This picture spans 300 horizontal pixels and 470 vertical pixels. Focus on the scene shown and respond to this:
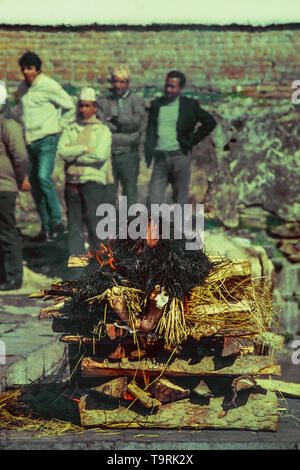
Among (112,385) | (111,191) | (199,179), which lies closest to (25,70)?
(111,191)

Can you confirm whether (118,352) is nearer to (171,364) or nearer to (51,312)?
(171,364)

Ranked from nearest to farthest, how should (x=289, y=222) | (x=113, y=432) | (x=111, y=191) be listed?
(x=113, y=432)
(x=111, y=191)
(x=289, y=222)

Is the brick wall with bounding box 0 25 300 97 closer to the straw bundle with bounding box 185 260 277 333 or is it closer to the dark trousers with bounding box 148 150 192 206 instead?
the dark trousers with bounding box 148 150 192 206

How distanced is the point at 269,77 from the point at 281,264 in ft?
9.38

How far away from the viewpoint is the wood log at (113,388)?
4246 millimetres

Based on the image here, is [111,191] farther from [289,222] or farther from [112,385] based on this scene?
[112,385]

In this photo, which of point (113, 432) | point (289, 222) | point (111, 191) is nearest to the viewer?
point (113, 432)

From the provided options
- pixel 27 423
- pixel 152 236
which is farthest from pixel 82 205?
pixel 27 423

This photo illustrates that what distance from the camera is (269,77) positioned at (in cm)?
1043

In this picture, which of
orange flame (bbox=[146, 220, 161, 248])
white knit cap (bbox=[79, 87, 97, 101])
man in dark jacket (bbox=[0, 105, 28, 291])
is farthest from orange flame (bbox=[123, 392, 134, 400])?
white knit cap (bbox=[79, 87, 97, 101])

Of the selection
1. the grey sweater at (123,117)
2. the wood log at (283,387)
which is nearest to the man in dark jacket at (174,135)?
the grey sweater at (123,117)

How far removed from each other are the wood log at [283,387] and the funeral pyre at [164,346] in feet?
2.11

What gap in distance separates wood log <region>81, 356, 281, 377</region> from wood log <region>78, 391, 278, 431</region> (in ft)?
0.66

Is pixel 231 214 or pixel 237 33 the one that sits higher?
pixel 237 33
